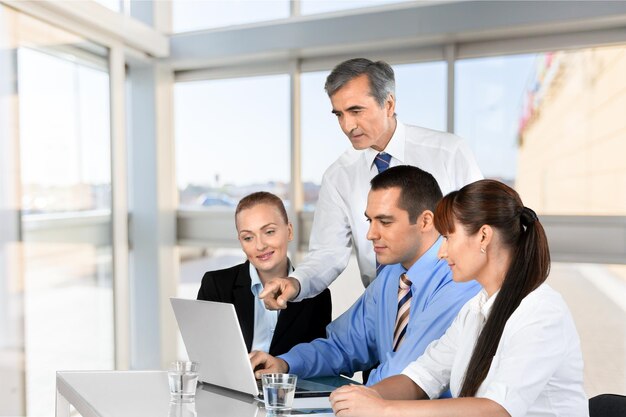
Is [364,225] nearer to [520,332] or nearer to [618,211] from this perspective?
[520,332]

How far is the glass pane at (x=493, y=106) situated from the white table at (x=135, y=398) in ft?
9.02

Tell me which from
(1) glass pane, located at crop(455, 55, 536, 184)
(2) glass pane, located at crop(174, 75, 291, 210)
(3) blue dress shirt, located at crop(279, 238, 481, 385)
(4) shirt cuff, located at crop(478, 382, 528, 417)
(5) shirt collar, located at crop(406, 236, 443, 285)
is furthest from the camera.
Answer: (2) glass pane, located at crop(174, 75, 291, 210)

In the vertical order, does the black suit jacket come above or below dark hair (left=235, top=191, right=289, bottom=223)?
below

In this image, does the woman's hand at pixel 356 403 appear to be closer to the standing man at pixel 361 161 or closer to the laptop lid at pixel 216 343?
the laptop lid at pixel 216 343

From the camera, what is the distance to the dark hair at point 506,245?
1568 millimetres

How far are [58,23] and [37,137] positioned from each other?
0.67 metres

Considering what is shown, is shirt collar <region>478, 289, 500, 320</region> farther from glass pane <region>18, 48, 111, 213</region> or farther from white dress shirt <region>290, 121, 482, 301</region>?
glass pane <region>18, 48, 111, 213</region>

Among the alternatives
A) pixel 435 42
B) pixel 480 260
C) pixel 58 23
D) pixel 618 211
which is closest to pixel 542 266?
pixel 480 260

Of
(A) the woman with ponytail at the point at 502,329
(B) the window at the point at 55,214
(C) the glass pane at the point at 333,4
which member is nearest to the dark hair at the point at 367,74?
(A) the woman with ponytail at the point at 502,329

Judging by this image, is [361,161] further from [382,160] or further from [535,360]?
[535,360]

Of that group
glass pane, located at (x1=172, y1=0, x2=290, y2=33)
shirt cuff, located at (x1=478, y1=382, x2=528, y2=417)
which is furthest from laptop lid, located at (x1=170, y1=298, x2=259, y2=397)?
glass pane, located at (x1=172, y1=0, x2=290, y2=33)

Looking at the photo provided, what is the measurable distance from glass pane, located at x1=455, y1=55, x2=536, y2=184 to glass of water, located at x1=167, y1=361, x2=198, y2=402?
9.33 ft

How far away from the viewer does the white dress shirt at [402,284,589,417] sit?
1.46 meters

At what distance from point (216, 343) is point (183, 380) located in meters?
0.15
